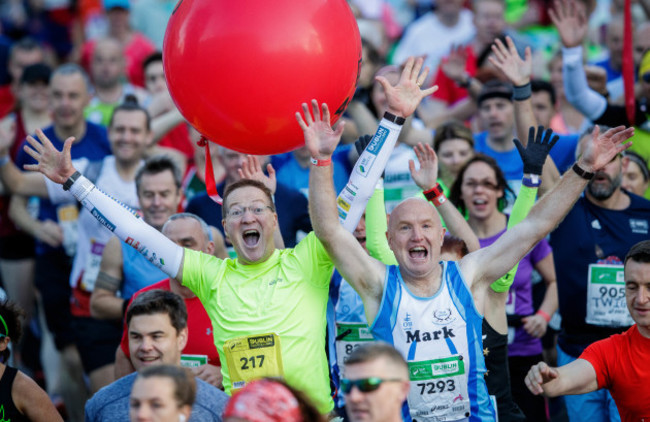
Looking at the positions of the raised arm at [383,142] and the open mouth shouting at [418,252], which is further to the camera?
the raised arm at [383,142]

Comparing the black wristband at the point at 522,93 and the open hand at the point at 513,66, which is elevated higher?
the open hand at the point at 513,66

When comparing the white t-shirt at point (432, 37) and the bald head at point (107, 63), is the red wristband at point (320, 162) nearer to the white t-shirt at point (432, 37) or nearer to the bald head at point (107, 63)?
the bald head at point (107, 63)

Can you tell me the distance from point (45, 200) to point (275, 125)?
4.11 metres

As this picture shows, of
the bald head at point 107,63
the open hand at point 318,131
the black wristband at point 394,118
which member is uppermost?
the bald head at point 107,63

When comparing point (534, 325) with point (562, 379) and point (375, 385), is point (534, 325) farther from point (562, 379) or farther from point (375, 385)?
point (375, 385)

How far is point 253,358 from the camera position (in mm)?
4566

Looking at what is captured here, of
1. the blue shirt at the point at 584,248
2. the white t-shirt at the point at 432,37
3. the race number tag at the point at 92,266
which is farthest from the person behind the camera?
the white t-shirt at the point at 432,37

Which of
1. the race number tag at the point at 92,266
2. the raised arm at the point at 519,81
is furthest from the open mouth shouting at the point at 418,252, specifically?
the race number tag at the point at 92,266

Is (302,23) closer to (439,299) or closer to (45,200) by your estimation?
(439,299)

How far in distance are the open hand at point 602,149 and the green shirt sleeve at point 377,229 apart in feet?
3.58

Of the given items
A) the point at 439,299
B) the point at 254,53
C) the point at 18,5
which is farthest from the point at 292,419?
the point at 18,5

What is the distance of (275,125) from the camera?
4.24 m

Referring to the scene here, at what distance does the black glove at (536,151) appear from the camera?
16.2 feet

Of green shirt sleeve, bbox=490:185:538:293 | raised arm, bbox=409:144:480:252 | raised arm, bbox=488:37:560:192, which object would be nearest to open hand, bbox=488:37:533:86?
raised arm, bbox=488:37:560:192
